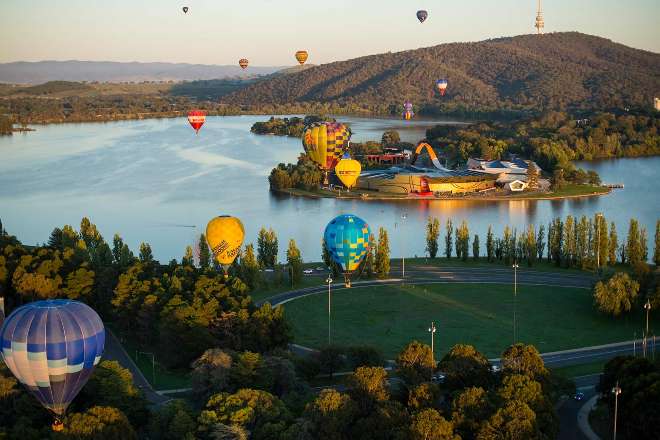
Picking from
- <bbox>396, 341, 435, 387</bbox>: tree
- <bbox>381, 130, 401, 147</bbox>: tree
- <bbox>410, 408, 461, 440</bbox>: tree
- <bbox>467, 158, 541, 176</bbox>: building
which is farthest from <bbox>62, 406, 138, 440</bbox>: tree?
<bbox>381, 130, 401, 147</bbox>: tree

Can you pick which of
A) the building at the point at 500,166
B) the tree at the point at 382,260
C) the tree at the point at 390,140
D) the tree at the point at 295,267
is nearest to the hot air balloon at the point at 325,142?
the building at the point at 500,166

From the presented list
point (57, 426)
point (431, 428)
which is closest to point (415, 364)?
point (431, 428)

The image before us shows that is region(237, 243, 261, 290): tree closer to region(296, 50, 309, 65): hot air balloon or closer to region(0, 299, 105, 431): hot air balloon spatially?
region(0, 299, 105, 431): hot air balloon

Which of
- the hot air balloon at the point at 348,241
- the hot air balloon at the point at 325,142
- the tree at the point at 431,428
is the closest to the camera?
the tree at the point at 431,428

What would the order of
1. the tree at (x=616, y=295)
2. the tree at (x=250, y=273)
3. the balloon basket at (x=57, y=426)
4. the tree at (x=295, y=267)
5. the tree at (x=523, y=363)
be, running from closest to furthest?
the balloon basket at (x=57, y=426), the tree at (x=523, y=363), the tree at (x=616, y=295), the tree at (x=250, y=273), the tree at (x=295, y=267)

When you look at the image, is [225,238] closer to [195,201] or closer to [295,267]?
[295,267]

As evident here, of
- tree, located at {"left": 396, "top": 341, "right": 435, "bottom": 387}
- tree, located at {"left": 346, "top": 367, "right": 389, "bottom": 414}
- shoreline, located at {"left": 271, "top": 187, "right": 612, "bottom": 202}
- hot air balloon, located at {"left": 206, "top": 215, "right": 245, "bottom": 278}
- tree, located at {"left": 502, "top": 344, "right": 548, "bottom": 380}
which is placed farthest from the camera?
shoreline, located at {"left": 271, "top": 187, "right": 612, "bottom": 202}

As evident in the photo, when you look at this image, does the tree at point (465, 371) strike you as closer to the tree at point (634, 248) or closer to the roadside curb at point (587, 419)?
the roadside curb at point (587, 419)
